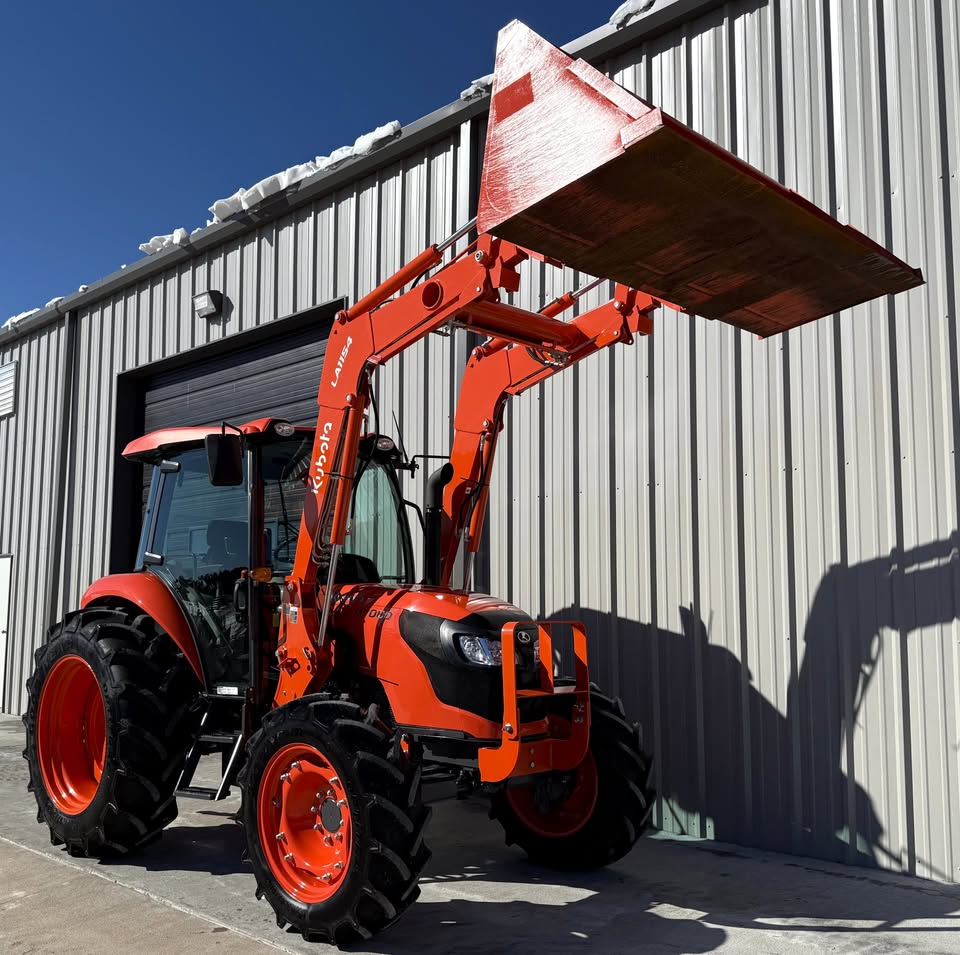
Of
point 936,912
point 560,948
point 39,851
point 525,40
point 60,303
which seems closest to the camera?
point 525,40

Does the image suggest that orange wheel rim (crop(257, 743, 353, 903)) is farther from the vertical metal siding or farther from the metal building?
the vertical metal siding

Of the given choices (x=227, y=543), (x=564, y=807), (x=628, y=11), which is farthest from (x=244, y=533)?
(x=628, y=11)

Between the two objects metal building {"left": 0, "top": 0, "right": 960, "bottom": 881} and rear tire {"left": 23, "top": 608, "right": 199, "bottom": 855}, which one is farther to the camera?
metal building {"left": 0, "top": 0, "right": 960, "bottom": 881}

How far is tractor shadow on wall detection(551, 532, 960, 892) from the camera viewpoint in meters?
5.62

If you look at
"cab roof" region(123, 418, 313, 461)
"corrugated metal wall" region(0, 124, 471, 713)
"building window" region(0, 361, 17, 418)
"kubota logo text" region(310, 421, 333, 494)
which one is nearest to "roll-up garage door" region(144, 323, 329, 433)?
"corrugated metal wall" region(0, 124, 471, 713)

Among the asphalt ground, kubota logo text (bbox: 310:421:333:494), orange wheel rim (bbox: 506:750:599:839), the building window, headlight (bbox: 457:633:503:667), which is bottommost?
the asphalt ground

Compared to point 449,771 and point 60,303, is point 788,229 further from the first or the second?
point 60,303

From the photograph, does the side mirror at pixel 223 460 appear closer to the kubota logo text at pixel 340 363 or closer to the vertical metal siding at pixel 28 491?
the kubota logo text at pixel 340 363

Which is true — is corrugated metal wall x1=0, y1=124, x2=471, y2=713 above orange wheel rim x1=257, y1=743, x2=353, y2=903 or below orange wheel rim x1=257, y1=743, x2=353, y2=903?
above

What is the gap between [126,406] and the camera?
12.0 metres

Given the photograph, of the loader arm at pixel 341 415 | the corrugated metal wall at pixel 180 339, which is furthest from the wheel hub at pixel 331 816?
the corrugated metal wall at pixel 180 339

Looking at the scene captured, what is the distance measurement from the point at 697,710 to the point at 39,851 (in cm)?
409

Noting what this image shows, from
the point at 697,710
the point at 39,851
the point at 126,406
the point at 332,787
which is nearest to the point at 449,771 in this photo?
the point at 332,787

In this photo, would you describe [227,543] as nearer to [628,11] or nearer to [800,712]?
[800,712]
